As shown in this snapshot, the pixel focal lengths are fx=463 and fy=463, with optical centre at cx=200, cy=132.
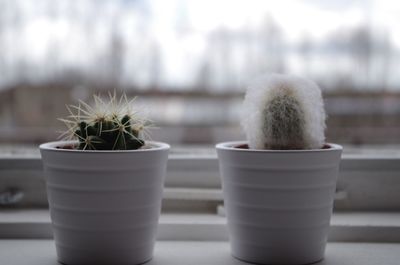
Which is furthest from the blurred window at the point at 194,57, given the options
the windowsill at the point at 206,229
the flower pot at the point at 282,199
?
the flower pot at the point at 282,199

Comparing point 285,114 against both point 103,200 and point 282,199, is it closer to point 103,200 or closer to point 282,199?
point 282,199

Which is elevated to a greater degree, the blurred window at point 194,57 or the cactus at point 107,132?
the blurred window at point 194,57

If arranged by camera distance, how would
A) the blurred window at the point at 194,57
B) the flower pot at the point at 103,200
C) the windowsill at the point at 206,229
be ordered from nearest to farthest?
the flower pot at the point at 103,200 < the windowsill at the point at 206,229 < the blurred window at the point at 194,57

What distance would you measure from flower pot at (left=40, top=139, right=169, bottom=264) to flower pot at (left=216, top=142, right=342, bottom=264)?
164 millimetres

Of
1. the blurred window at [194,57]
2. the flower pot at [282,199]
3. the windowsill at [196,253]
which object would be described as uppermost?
the blurred window at [194,57]

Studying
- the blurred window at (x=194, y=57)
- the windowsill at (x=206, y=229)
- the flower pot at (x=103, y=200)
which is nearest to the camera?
the flower pot at (x=103, y=200)

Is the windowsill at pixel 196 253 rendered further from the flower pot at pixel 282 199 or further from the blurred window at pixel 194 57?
the blurred window at pixel 194 57

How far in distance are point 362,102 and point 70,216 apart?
0.90 m

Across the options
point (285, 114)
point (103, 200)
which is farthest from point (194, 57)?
point (103, 200)

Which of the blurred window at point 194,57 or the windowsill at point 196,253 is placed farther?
the blurred window at point 194,57

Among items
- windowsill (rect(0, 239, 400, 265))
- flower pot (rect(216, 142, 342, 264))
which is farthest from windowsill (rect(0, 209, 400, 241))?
flower pot (rect(216, 142, 342, 264))

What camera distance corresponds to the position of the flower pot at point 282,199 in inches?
34.2

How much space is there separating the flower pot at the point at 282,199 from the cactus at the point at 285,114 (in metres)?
0.05

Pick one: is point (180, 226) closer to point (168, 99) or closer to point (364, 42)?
point (168, 99)
